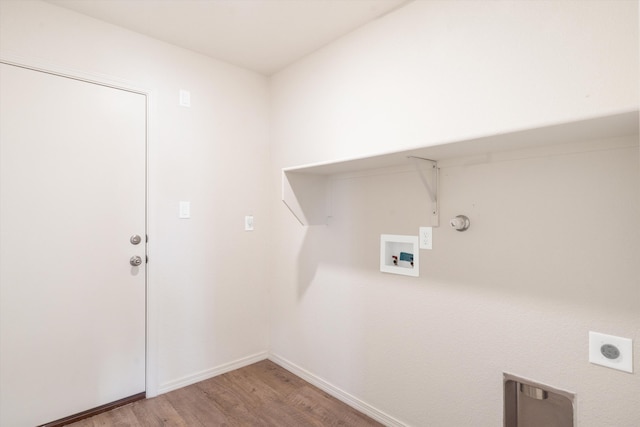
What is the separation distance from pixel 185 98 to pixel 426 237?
187 centimetres

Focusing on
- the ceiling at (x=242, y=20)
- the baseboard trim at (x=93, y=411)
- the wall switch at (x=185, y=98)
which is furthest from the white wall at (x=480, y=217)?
the baseboard trim at (x=93, y=411)

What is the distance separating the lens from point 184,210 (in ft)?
7.69

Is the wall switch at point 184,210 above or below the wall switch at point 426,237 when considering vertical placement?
above

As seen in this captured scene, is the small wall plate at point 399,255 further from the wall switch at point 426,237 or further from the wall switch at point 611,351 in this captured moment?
the wall switch at point 611,351

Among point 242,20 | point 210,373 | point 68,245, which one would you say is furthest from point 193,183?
point 210,373

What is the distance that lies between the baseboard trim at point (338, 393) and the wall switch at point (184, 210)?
4.34 ft

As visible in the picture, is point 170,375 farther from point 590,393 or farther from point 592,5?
point 592,5

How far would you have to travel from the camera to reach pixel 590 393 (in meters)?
1.24

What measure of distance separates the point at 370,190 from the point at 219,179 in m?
1.18

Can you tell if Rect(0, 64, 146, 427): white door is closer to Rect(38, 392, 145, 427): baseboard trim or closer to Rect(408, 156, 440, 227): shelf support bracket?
Rect(38, 392, 145, 427): baseboard trim

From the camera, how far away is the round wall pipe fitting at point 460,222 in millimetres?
1549

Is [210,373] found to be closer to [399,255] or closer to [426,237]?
[399,255]

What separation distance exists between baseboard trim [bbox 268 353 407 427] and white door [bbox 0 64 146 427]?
0.98 metres

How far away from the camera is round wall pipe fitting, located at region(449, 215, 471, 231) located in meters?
1.55
